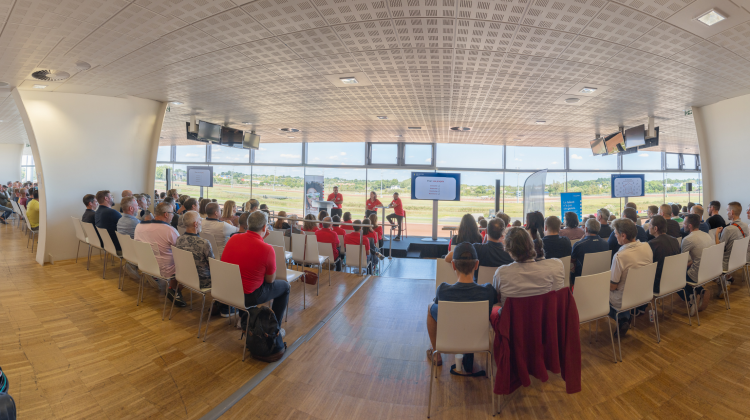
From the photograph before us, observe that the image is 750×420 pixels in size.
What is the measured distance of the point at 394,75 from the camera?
4.64 meters

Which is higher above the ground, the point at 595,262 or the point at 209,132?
the point at 209,132

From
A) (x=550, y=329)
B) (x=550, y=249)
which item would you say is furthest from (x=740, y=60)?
(x=550, y=329)

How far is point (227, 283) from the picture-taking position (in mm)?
2854

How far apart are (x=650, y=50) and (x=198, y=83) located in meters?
6.06

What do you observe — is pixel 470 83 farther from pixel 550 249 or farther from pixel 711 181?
pixel 711 181

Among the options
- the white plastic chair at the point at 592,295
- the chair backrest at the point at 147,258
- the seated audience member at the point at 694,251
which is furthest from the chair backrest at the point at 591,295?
the chair backrest at the point at 147,258

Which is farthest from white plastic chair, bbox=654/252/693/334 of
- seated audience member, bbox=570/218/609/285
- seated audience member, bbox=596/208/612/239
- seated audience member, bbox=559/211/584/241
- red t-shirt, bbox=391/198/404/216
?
red t-shirt, bbox=391/198/404/216

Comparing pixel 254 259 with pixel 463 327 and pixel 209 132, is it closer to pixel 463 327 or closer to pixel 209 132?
pixel 463 327

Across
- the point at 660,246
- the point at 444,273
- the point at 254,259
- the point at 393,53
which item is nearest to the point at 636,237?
the point at 660,246

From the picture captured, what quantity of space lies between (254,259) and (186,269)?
982mm

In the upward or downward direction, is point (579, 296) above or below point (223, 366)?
above

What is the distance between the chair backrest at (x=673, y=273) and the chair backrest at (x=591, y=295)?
3.26ft

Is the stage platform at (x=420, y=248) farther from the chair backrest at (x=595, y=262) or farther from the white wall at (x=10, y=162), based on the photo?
the white wall at (x=10, y=162)

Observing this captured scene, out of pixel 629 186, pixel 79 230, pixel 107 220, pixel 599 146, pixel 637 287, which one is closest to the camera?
pixel 637 287
